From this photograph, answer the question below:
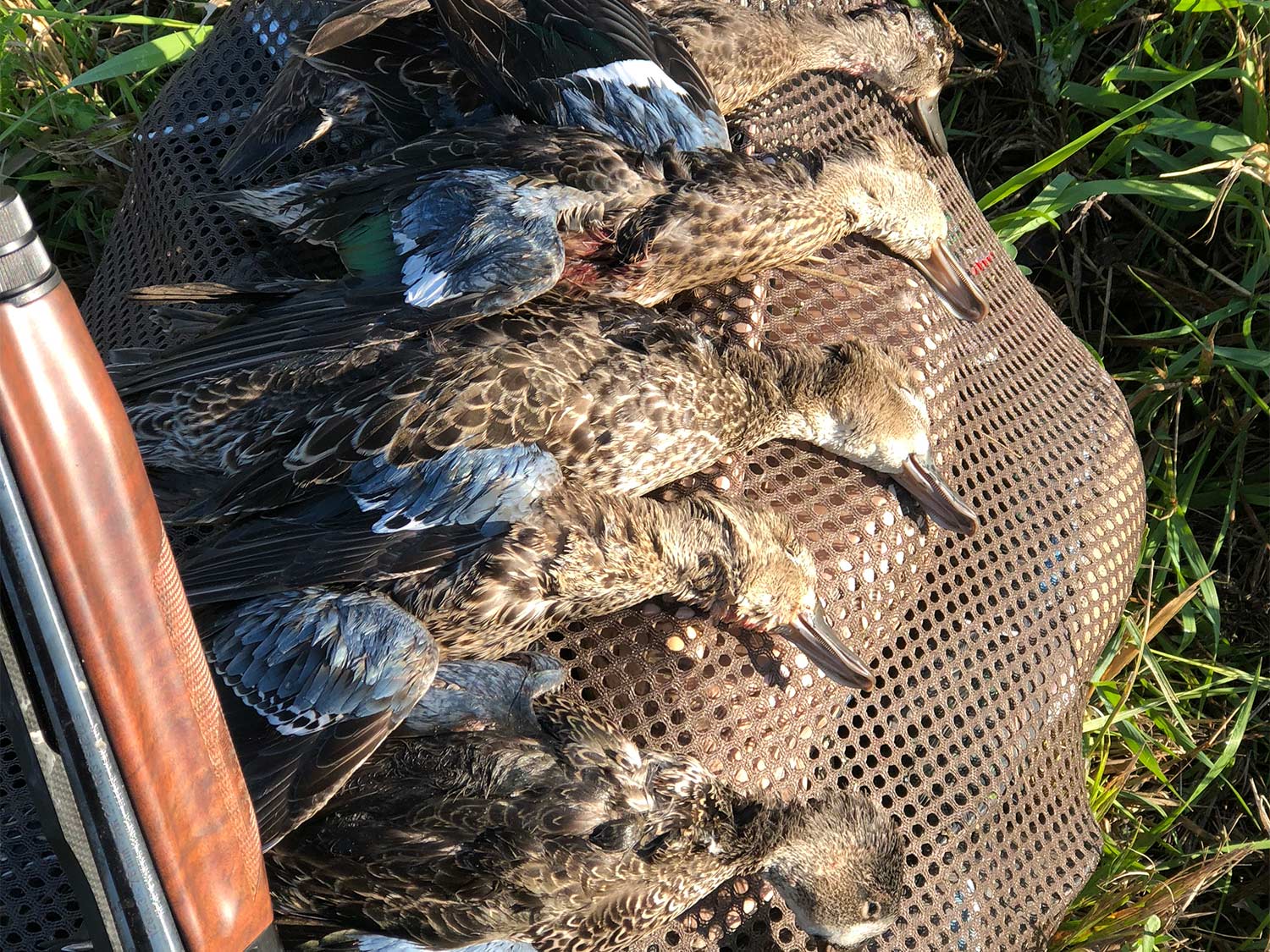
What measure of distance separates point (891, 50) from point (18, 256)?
2964 mm

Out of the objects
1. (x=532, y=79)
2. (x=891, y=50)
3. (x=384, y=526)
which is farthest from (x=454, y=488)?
(x=891, y=50)

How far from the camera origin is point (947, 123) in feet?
14.3

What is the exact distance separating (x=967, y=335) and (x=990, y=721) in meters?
1.14

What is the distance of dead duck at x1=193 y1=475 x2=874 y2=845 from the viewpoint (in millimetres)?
2287

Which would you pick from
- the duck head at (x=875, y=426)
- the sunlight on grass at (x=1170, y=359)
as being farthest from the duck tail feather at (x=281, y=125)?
the sunlight on grass at (x=1170, y=359)

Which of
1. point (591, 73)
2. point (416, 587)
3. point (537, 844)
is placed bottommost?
point (537, 844)

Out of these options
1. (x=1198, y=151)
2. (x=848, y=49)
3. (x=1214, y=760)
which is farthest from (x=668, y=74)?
(x=1214, y=760)

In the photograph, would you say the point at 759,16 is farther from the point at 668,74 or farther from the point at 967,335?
the point at 967,335

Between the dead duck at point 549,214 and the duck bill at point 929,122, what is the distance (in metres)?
0.66

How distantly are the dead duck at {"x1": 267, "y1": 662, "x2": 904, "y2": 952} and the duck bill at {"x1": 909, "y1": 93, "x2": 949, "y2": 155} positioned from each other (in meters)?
2.19

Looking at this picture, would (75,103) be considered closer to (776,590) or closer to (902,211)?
(902,211)

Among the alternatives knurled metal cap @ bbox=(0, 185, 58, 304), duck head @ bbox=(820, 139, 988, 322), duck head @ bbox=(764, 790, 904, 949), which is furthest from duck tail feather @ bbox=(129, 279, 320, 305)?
duck head @ bbox=(764, 790, 904, 949)

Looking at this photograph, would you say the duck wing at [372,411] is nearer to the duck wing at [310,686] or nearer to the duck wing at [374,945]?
the duck wing at [310,686]

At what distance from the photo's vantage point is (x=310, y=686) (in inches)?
91.1
